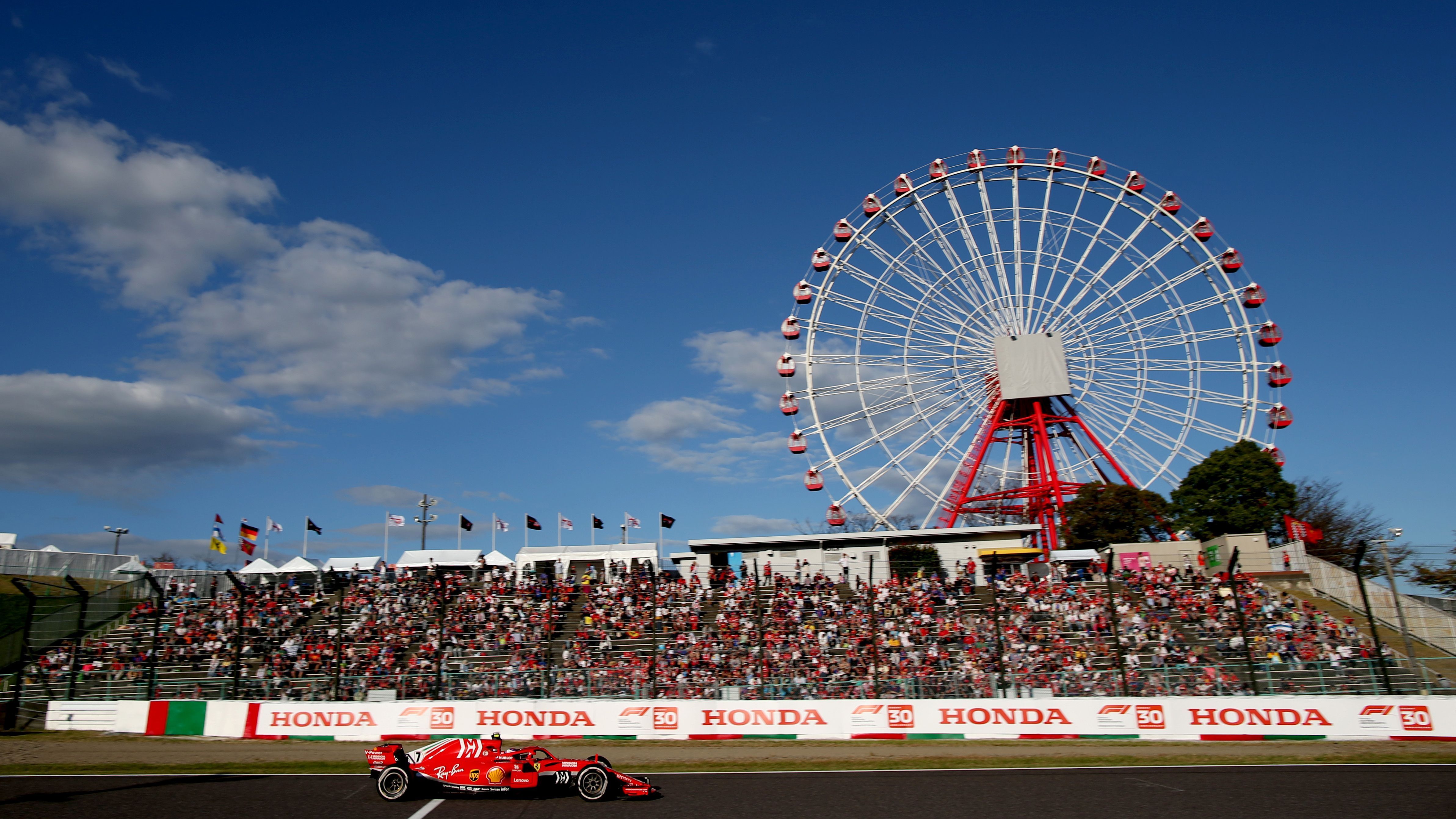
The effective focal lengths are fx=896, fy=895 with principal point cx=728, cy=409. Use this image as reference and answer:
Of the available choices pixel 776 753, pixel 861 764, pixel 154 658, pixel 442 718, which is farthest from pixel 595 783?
pixel 154 658

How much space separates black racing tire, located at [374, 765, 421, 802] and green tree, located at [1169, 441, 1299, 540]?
43148 millimetres

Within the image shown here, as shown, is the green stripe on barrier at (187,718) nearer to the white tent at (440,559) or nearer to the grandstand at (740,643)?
the grandstand at (740,643)

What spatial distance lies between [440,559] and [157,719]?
24.8m

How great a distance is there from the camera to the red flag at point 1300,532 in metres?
39.5

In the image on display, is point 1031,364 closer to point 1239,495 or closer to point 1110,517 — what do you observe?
point 1110,517

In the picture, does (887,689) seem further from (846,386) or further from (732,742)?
(846,386)

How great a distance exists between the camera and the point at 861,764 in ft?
61.3

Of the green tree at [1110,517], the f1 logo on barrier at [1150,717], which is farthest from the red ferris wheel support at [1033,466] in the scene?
the f1 logo on barrier at [1150,717]

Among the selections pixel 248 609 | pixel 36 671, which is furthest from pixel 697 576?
pixel 36 671

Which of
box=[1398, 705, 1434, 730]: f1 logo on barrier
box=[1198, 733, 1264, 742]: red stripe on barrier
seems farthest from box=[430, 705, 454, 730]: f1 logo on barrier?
box=[1398, 705, 1434, 730]: f1 logo on barrier

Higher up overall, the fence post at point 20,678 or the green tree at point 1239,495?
the green tree at point 1239,495

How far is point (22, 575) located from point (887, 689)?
4132 centimetres

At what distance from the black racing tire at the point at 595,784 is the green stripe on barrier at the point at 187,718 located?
47.4 feet

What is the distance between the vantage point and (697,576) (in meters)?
34.2
